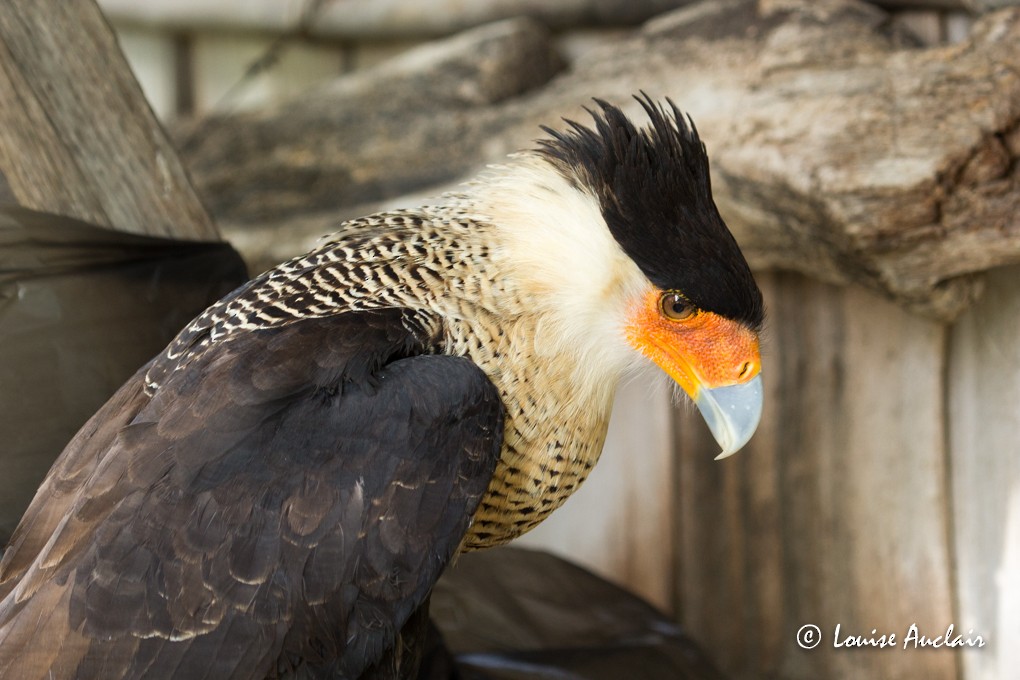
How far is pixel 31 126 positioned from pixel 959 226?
196 centimetres

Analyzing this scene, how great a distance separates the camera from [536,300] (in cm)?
167

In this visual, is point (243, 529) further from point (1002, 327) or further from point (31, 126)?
point (1002, 327)

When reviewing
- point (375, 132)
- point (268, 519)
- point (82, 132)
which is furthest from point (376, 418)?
point (375, 132)

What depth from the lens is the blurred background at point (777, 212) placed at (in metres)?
2.22

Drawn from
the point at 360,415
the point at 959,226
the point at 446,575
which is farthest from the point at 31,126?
the point at 959,226

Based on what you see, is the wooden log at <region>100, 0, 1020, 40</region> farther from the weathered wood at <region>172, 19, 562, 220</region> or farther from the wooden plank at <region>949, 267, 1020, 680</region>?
the wooden plank at <region>949, 267, 1020, 680</region>

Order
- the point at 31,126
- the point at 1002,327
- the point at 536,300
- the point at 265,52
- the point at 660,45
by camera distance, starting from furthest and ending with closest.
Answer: the point at 265,52
the point at 660,45
the point at 1002,327
the point at 31,126
the point at 536,300

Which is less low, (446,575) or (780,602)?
(446,575)

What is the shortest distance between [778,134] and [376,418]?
4.29 feet

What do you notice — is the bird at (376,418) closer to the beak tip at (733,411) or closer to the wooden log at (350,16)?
the beak tip at (733,411)

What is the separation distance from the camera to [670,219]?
1612 millimetres

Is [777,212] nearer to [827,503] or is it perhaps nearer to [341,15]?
[827,503]

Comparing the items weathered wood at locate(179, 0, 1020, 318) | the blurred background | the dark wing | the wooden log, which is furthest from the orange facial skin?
the wooden log

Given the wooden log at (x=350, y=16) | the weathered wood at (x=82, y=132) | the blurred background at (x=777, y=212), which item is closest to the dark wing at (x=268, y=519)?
the blurred background at (x=777, y=212)
